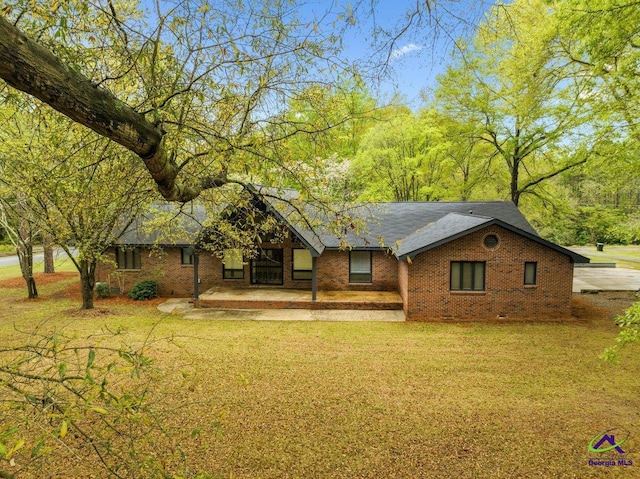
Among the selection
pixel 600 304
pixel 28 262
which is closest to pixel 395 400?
pixel 600 304

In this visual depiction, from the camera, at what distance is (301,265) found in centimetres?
1792

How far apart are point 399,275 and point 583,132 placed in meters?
10.3

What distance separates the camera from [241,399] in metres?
7.52

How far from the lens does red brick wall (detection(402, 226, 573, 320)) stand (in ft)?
45.0

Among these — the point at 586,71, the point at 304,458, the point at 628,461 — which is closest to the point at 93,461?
→ the point at 304,458

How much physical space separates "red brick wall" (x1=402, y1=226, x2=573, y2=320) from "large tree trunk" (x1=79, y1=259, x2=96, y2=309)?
12820 mm

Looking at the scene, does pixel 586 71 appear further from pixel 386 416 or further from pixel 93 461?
pixel 93 461

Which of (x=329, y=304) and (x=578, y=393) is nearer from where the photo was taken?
(x=578, y=393)

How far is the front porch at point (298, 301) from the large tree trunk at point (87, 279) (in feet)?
14.0

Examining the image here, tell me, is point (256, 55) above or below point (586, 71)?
below

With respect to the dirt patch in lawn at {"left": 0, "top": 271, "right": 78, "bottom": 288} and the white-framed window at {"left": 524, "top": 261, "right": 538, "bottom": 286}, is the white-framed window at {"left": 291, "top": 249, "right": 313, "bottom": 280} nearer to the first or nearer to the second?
the white-framed window at {"left": 524, "top": 261, "right": 538, "bottom": 286}

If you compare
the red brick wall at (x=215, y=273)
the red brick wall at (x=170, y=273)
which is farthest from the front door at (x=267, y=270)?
the red brick wall at (x=170, y=273)

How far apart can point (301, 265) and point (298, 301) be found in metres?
2.92

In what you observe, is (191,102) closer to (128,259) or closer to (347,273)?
(347,273)
